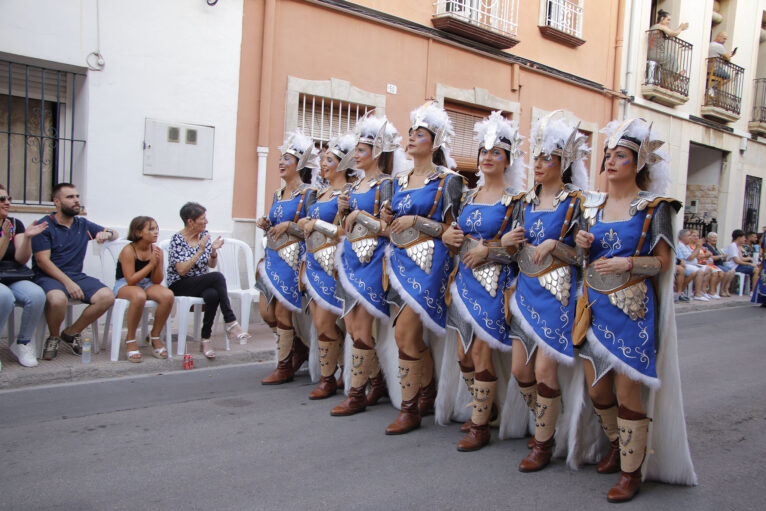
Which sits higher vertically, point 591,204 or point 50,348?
point 591,204

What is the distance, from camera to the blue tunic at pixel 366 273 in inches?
186

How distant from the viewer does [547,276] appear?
3.85 meters

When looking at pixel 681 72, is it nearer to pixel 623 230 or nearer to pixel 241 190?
pixel 241 190

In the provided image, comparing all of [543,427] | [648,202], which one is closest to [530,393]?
[543,427]

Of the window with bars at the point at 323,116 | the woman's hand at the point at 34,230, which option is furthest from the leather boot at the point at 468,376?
the window with bars at the point at 323,116

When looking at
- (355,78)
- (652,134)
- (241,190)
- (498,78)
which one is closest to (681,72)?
(498,78)

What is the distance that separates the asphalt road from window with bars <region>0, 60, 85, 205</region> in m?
3.06

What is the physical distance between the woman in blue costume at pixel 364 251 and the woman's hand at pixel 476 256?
2.41ft

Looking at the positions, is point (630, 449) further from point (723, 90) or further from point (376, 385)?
point (723, 90)

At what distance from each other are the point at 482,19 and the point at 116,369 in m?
9.20

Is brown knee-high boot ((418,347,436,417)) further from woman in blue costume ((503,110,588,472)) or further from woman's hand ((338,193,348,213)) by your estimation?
woman's hand ((338,193,348,213))

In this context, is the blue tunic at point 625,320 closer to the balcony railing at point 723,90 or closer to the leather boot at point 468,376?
the leather boot at point 468,376

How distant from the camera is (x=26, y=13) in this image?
23.2 ft

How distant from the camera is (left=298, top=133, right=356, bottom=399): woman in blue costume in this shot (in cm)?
511
